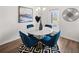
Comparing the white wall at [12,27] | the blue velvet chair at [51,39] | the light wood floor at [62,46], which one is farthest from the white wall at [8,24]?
the blue velvet chair at [51,39]

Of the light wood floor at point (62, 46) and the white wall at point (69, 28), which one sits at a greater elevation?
the white wall at point (69, 28)

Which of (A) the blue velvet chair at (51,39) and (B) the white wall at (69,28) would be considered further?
(B) the white wall at (69,28)

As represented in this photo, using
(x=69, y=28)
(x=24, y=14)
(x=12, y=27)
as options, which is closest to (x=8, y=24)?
(x=12, y=27)

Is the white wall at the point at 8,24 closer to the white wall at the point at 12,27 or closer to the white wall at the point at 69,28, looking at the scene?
the white wall at the point at 12,27

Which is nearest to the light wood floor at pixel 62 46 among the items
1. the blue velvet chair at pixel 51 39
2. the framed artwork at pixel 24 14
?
the blue velvet chair at pixel 51 39

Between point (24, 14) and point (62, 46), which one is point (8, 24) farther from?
point (62, 46)

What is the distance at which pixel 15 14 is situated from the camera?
2363mm

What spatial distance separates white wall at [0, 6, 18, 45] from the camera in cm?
222

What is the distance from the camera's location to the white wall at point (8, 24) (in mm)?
2222

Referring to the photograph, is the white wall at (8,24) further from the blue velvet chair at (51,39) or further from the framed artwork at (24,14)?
the blue velvet chair at (51,39)

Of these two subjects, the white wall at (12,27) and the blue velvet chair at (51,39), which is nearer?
the blue velvet chair at (51,39)

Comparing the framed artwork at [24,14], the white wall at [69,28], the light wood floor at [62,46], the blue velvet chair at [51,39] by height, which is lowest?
the light wood floor at [62,46]

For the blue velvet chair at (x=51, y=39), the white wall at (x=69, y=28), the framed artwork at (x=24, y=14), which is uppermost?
the framed artwork at (x=24, y=14)

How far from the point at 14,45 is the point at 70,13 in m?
1.38
